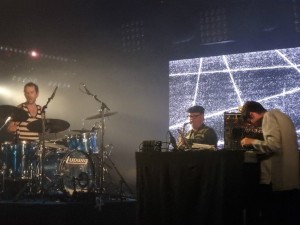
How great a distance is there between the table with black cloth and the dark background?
548 centimetres

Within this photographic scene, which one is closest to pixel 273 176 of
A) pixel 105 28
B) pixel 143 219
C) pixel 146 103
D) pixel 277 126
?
pixel 277 126

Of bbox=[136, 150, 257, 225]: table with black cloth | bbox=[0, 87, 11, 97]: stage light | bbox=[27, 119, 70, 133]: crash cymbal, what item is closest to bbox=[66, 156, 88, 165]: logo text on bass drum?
bbox=[27, 119, 70, 133]: crash cymbal

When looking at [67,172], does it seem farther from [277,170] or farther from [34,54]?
[277,170]

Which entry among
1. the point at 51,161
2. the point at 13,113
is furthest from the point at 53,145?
the point at 13,113

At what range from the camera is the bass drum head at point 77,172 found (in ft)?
26.7

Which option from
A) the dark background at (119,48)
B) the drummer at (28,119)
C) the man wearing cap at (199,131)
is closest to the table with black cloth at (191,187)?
the man wearing cap at (199,131)

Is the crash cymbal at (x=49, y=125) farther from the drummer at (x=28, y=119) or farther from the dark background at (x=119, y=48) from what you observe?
the dark background at (x=119, y=48)

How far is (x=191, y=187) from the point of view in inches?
165

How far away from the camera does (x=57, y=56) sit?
37.1 ft

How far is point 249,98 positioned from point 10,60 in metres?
6.02

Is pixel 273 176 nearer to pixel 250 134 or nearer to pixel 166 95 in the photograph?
pixel 250 134

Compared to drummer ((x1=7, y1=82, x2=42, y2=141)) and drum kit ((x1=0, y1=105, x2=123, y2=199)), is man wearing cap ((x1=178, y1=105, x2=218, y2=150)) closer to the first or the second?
drum kit ((x1=0, y1=105, x2=123, y2=199))

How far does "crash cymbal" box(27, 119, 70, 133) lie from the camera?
7.74 meters

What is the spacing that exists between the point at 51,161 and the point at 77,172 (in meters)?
0.56
